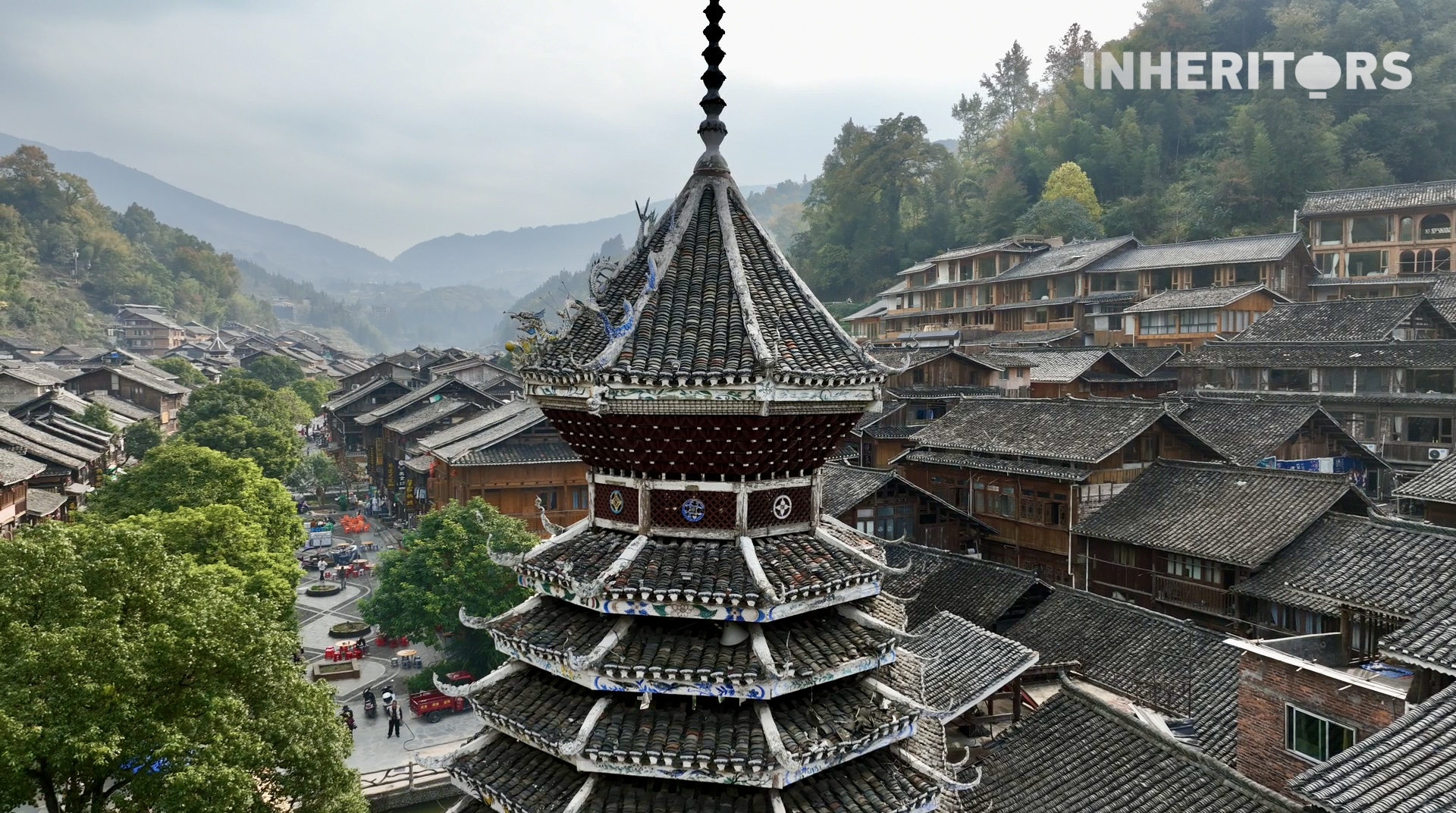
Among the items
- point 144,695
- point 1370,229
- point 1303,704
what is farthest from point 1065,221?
point 144,695

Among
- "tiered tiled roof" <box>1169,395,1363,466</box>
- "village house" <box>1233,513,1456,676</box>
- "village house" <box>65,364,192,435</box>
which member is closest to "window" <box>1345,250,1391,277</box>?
"tiered tiled roof" <box>1169,395,1363,466</box>

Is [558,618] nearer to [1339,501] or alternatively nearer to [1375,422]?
[1339,501]

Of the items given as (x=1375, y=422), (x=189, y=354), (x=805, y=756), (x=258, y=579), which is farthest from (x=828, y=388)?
(x=189, y=354)

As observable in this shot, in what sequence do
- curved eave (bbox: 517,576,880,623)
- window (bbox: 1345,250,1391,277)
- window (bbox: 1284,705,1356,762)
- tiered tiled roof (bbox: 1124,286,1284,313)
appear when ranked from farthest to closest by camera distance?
1. window (bbox: 1345,250,1391,277)
2. tiered tiled roof (bbox: 1124,286,1284,313)
3. window (bbox: 1284,705,1356,762)
4. curved eave (bbox: 517,576,880,623)

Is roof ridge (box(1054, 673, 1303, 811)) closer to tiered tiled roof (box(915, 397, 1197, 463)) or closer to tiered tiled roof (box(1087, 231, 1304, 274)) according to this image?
tiered tiled roof (box(915, 397, 1197, 463))

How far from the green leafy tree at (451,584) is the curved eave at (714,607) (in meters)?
27.1

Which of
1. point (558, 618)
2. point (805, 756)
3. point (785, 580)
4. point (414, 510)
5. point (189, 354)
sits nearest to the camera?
point (805, 756)

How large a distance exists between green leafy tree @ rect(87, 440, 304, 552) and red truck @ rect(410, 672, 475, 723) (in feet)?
27.2

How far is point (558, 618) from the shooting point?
37.7 ft

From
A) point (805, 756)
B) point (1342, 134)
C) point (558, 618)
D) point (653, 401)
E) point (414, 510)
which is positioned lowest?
point (414, 510)

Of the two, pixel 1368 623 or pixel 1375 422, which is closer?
pixel 1368 623

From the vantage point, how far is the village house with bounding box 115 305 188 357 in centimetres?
14200

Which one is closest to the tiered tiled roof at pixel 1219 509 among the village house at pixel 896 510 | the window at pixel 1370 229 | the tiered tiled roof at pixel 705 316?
the village house at pixel 896 510

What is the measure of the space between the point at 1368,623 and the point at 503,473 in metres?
39.1
